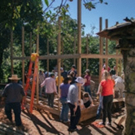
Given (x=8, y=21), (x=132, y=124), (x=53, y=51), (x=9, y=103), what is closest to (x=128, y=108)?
(x=132, y=124)

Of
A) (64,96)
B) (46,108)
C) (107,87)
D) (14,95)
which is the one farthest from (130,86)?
(46,108)

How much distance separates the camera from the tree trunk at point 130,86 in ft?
8.24

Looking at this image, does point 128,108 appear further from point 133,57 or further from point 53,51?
point 53,51

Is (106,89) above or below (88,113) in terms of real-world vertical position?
above

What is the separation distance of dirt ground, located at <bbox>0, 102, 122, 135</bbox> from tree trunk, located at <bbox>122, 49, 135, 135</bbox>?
3.37m

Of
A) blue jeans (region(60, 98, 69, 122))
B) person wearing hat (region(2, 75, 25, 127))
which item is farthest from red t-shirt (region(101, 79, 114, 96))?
person wearing hat (region(2, 75, 25, 127))

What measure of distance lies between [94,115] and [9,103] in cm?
292

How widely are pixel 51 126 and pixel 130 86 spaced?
14.9 ft

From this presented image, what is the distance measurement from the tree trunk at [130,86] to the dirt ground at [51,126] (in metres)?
3.37

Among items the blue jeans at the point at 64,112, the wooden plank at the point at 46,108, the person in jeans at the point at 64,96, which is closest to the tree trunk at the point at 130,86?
the person in jeans at the point at 64,96

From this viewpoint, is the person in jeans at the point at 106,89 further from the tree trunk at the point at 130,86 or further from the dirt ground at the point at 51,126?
the tree trunk at the point at 130,86

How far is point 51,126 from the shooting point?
658cm

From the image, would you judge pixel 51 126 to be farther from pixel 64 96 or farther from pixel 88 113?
pixel 88 113

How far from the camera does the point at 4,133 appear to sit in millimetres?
5336
